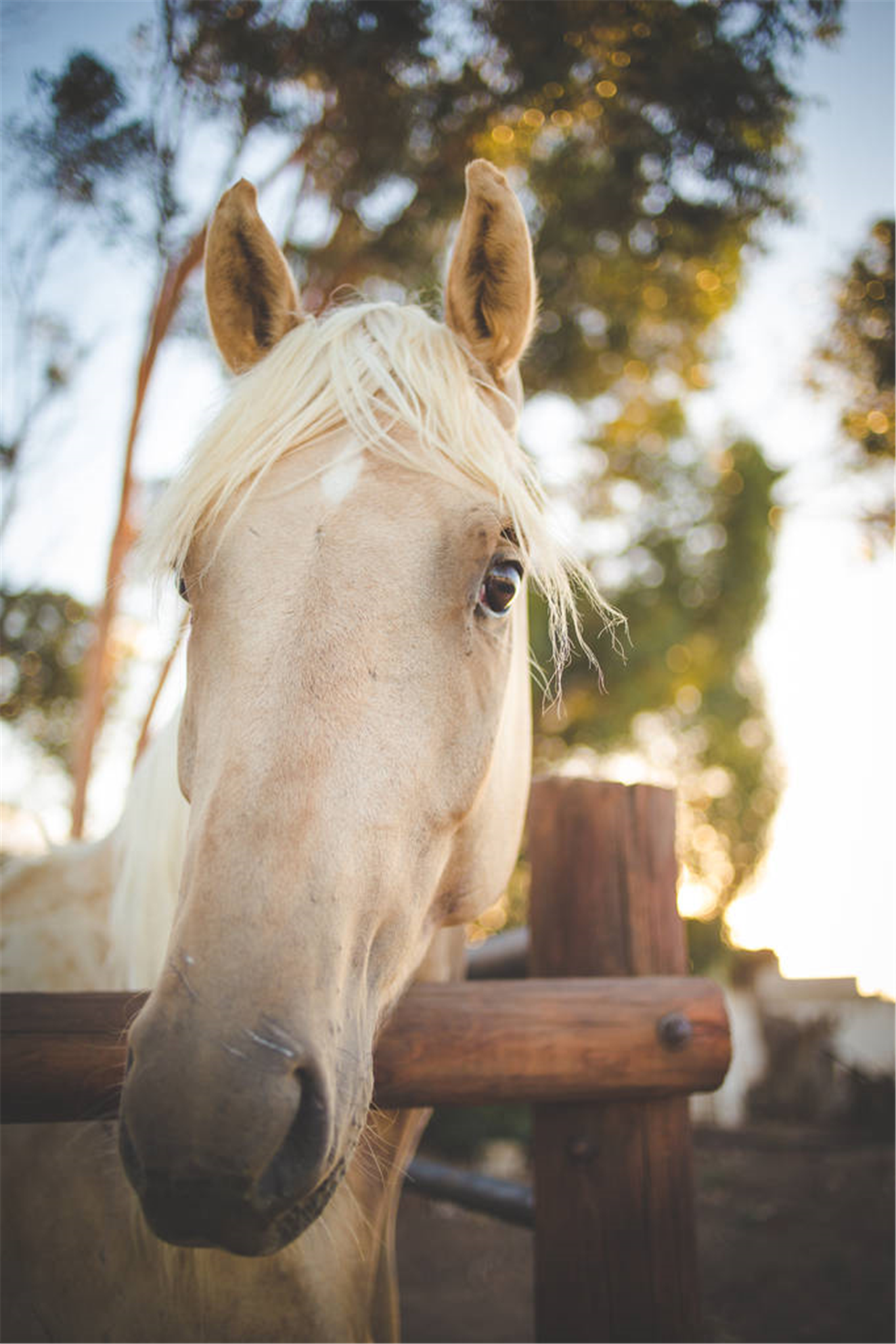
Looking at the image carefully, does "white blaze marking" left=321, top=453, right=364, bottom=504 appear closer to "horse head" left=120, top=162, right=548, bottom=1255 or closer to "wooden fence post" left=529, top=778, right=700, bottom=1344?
"horse head" left=120, top=162, right=548, bottom=1255

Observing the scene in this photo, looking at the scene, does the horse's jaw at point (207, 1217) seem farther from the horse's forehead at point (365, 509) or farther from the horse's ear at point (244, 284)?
the horse's ear at point (244, 284)

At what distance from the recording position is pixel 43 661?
902cm

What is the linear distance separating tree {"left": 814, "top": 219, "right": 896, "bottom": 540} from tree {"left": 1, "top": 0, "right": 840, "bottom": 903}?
→ 31.0 inches

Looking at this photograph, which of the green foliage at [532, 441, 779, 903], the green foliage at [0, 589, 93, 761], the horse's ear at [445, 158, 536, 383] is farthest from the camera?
the green foliage at [532, 441, 779, 903]

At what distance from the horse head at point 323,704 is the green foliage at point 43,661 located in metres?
6.93

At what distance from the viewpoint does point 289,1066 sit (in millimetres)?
832

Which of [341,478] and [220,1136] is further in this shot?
[341,478]

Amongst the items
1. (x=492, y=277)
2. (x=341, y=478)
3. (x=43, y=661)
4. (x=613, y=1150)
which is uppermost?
(x=43, y=661)

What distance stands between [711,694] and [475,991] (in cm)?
1637

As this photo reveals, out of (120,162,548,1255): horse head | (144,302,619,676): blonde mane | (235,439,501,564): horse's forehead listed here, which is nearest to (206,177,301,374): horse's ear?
(120,162,548,1255): horse head

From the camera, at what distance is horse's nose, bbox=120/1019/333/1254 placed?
779mm

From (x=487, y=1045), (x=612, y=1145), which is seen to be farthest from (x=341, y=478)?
(x=612, y=1145)

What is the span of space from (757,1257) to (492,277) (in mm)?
4674

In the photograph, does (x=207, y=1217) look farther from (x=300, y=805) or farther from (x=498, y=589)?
(x=498, y=589)
